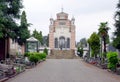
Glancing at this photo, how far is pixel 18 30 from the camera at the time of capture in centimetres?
5394

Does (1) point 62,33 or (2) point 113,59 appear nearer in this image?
(2) point 113,59

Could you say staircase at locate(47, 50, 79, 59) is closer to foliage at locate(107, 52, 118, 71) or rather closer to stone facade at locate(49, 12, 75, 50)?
stone facade at locate(49, 12, 75, 50)

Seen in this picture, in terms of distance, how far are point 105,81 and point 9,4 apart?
1096 inches

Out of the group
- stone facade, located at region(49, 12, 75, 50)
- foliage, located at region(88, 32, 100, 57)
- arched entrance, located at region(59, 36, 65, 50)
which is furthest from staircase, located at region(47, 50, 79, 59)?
foliage, located at region(88, 32, 100, 57)

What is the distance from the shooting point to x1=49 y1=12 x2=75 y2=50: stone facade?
138750 millimetres

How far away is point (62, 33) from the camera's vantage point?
13938 centimetres

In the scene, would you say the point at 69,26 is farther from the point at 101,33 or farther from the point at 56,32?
the point at 101,33

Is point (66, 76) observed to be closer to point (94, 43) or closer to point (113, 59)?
point (113, 59)

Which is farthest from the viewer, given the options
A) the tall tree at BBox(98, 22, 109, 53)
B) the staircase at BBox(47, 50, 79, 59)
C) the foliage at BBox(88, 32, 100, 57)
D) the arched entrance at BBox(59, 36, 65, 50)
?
the arched entrance at BBox(59, 36, 65, 50)

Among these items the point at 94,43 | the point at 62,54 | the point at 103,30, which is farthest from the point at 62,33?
the point at 103,30

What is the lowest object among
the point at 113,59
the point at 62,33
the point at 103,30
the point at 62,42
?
the point at 113,59

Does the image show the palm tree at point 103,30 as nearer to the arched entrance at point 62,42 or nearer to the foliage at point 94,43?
the foliage at point 94,43

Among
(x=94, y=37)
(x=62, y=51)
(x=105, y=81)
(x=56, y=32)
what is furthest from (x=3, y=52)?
(x=56, y=32)

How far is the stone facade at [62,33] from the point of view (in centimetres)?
13875
